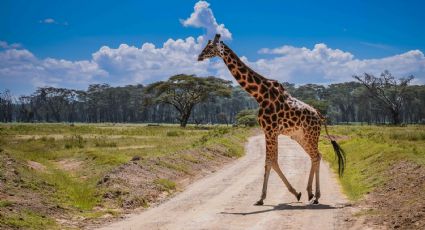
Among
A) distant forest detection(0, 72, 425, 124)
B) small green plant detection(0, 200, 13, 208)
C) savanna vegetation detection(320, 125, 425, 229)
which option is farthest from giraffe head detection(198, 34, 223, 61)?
distant forest detection(0, 72, 425, 124)

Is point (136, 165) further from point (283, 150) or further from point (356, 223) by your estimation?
point (283, 150)

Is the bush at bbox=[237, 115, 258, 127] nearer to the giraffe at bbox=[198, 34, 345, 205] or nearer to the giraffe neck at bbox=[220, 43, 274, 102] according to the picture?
the giraffe neck at bbox=[220, 43, 274, 102]

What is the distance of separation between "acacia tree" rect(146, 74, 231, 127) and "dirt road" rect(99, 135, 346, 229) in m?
72.3

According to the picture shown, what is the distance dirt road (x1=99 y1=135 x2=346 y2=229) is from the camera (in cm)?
1187

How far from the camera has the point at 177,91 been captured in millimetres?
96875

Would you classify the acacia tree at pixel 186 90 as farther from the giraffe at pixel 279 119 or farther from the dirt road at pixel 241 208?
the giraffe at pixel 279 119

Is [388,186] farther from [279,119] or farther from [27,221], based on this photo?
[27,221]

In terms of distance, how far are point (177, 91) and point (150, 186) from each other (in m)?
79.0

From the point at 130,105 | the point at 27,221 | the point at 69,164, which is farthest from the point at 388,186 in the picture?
the point at 130,105

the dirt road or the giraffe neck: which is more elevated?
the giraffe neck

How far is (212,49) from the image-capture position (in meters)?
16.2

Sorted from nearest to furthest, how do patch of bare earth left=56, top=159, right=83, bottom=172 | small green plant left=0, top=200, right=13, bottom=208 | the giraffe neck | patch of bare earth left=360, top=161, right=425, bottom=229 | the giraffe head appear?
1. patch of bare earth left=360, top=161, right=425, bottom=229
2. small green plant left=0, top=200, right=13, bottom=208
3. the giraffe neck
4. the giraffe head
5. patch of bare earth left=56, top=159, right=83, bottom=172

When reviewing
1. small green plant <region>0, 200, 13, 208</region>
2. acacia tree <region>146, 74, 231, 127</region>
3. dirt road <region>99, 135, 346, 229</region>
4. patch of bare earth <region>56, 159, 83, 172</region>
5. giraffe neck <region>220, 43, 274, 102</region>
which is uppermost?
acacia tree <region>146, 74, 231, 127</region>

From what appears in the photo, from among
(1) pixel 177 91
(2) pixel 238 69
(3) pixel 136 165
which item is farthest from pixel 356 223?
(1) pixel 177 91
